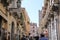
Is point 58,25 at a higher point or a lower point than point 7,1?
lower

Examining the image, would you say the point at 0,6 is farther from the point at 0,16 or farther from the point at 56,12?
the point at 56,12

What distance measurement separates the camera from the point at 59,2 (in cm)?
1769

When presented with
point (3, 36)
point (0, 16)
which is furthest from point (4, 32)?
point (0, 16)

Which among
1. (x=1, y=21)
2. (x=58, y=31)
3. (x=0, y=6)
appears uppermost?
(x=0, y=6)

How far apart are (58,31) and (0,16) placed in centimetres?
503

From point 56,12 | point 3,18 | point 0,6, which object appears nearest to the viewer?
point 0,6

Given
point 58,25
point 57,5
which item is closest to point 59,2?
point 57,5

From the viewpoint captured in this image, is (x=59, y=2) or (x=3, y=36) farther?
(x=59, y=2)

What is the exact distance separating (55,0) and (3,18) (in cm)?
490

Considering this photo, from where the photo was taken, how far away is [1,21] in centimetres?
1536

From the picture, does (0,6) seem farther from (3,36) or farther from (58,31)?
(58,31)

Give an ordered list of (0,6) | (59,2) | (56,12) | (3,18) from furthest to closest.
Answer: (56,12) < (59,2) < (3,18) < (0,6)

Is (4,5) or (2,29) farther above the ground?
(4,5)

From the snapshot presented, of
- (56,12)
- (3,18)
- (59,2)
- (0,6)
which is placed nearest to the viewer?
(0,6)
